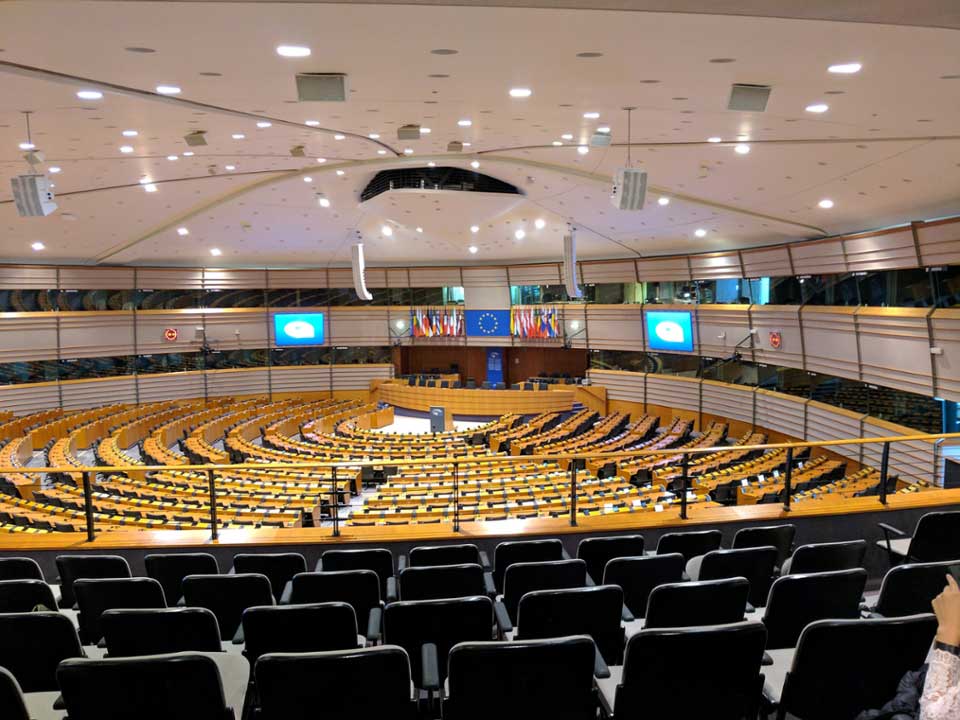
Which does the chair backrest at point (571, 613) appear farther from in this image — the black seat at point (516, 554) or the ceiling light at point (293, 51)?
the ceiling light at point (293, 51)

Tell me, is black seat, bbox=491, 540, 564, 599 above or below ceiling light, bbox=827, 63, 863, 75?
below

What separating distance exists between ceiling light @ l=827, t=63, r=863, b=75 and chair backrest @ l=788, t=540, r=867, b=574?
4713 millimetres

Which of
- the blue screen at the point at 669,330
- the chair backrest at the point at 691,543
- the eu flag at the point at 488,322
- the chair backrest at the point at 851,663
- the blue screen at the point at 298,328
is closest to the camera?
the chair backrest at the point at 851,663

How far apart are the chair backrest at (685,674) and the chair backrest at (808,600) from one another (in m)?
0.84

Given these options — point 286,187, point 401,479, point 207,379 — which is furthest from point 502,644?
point 207,379

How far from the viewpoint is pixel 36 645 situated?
3.14 m

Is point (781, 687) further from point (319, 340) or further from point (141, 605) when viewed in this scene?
point (319, 340)

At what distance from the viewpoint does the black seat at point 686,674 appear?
2551mm

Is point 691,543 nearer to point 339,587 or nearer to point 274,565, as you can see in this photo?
point 339,587

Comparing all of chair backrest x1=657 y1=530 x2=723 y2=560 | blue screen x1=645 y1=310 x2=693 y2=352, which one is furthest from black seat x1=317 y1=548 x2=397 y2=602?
blue screen x1=645 y1=310 x2=693 y2=352

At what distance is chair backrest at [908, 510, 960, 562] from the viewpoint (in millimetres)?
4609

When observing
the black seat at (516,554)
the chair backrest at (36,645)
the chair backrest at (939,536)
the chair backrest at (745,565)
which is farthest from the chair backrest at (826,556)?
the chair backrest at (36,645)

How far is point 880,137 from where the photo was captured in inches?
380

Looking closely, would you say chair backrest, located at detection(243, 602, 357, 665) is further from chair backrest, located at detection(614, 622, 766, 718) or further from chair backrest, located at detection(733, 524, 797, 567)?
chair backrest, located at detection(733, 524, 797, 567)
